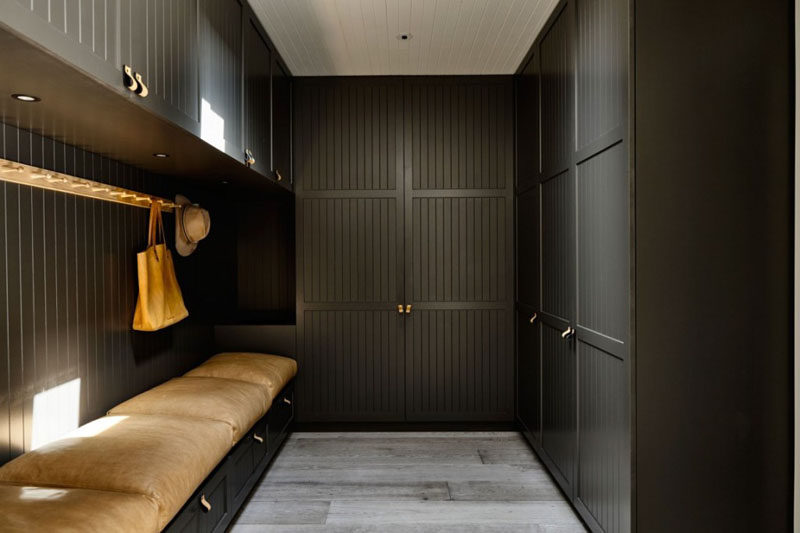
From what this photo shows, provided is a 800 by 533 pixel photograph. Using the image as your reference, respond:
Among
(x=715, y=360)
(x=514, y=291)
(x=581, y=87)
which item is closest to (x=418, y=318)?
(x=514, y=291)

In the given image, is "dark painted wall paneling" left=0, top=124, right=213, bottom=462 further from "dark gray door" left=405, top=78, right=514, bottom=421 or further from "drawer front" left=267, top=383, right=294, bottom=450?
"dark gray door" left=405, top=78, right=514, bottom=421

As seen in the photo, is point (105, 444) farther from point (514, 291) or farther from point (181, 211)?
point (514, 291)

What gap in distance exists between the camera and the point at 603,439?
2.12 m

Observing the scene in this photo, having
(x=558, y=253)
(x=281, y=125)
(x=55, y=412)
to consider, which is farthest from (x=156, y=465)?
(x=281, y=125)

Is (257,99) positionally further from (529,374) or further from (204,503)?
(529,374)

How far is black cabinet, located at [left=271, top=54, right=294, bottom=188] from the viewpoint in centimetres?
322

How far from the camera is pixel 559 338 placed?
2762 mm

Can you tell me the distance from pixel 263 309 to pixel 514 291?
200cm

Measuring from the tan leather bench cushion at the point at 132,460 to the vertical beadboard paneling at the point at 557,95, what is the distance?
211 centimetres

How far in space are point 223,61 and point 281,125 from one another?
1.11m

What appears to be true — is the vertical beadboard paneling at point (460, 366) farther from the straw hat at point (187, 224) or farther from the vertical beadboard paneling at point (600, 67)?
the vertical beadboard paneling at point (600, 67)

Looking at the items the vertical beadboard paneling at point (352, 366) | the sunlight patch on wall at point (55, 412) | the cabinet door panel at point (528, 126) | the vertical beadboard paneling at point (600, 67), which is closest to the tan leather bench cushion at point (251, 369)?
the vertical beadboard paneling at point (352, 366)

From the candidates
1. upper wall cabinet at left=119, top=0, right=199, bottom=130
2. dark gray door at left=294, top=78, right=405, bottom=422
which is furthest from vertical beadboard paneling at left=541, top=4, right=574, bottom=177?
upper wall cabinet at left=119, top=0, right=199, bottom=130

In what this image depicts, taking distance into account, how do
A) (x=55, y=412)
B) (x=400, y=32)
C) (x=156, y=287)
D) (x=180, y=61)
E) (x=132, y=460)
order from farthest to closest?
(x=400, y=32) < (x=156, y=287) < (x=55, y=412) < (x=180, y=61) < (x=132, y=460)
